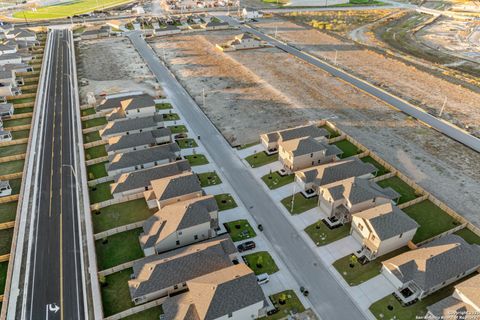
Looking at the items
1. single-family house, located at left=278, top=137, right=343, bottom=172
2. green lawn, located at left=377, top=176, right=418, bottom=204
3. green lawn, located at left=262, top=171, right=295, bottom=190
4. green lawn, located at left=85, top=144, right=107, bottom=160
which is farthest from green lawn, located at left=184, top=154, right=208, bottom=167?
green lawn, located at left=377, top=176, right=418, bottom=204

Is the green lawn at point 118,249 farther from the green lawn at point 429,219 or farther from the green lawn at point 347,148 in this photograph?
the green lawn at point 347,148

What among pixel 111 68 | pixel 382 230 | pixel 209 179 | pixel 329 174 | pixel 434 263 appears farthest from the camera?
pixel 111 68

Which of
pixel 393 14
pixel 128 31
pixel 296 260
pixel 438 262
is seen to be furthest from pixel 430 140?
pixel 393 14

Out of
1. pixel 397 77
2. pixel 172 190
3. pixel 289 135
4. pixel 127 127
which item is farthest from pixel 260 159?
pixel 397 77

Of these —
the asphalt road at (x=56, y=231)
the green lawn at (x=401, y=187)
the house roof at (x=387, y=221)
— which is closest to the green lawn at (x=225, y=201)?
the house roof at (x=387, y=221)

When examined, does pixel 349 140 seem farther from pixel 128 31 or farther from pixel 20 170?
pixel 128 31

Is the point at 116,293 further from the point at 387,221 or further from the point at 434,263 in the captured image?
the point at 434,263
